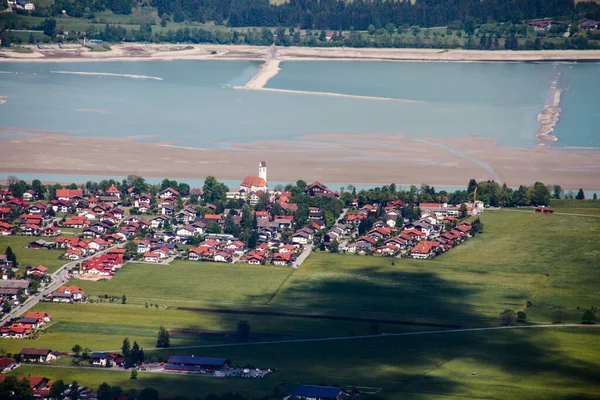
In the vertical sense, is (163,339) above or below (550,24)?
below

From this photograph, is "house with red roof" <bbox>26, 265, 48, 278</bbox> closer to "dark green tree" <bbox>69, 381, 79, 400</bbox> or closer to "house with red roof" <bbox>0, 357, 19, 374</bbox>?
"house with red roof" <bbox>0, 357, 19, 374</bbox>

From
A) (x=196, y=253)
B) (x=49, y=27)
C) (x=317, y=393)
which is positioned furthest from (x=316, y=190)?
(x=49, y=27)

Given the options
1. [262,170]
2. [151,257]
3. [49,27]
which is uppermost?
[49,27]

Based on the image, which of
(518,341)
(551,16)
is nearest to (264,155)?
(518,341)

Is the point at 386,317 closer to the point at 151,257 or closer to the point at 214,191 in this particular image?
the point at 151,257

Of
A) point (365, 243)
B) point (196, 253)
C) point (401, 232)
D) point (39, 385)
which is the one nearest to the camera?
point (39, 385)

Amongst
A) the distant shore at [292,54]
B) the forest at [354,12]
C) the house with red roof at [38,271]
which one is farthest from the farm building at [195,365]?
the forest at [354,12]

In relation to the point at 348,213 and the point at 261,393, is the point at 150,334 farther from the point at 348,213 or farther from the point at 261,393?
the point at 348,213
